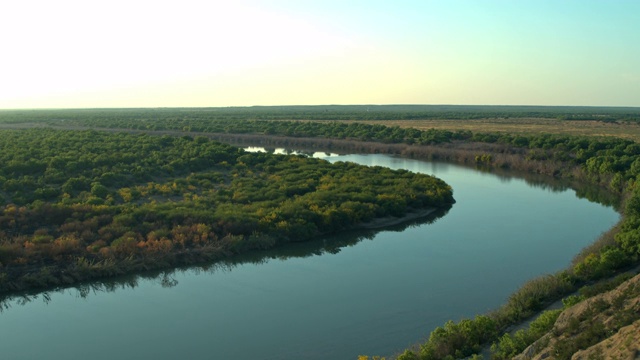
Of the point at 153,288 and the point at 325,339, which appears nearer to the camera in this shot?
the point at 325,339

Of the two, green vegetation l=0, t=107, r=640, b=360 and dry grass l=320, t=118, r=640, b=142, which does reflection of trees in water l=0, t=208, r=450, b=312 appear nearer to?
green vegetation l=0, t=107, r=640, b=360

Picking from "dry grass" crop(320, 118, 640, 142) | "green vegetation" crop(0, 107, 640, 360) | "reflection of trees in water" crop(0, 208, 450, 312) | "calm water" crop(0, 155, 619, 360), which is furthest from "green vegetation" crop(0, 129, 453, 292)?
"dry grass" crop(320, 118, 640, 142)

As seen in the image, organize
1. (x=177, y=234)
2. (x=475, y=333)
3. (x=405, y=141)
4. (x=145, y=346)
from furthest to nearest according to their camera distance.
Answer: (x=405, y=141), (x=177, y=234), (x=145, y=346), (x=475, y=333)

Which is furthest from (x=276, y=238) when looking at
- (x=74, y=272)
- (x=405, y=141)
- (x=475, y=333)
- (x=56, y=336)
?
(x=405, y=141)

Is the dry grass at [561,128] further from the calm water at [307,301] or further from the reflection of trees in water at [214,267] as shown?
the reflection of trees in water at [214,267]

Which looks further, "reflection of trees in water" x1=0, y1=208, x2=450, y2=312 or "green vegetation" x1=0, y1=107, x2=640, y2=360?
"reflection of trees in water" x1=0, y1=208, x2=450, y2=312

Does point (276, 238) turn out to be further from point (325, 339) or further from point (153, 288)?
point (325, 339)
